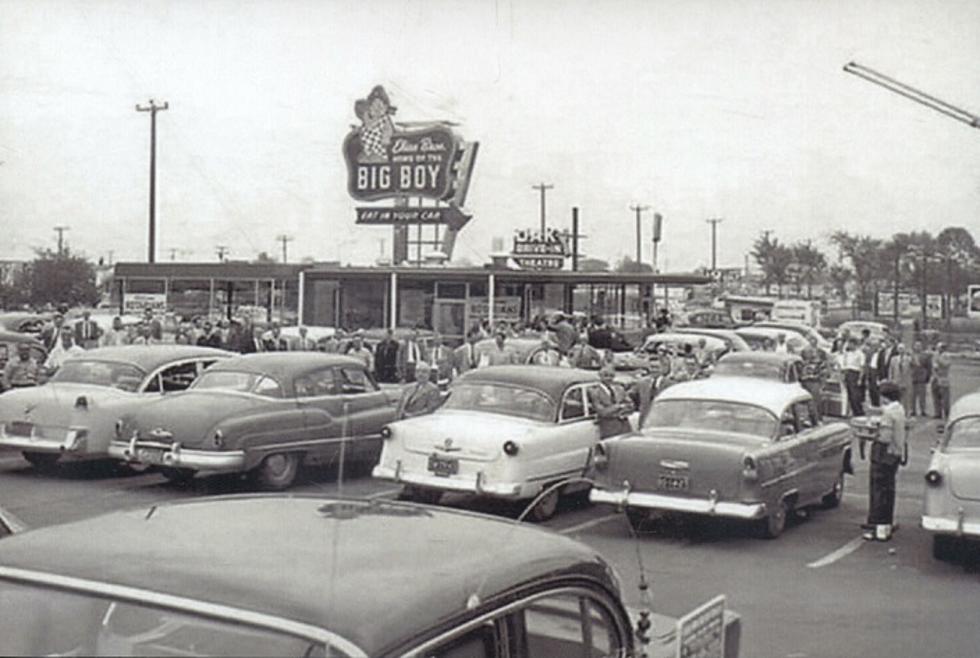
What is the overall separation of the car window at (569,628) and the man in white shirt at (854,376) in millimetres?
13602

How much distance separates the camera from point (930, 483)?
7227 millimetres

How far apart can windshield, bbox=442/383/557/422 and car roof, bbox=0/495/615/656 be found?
241 inches

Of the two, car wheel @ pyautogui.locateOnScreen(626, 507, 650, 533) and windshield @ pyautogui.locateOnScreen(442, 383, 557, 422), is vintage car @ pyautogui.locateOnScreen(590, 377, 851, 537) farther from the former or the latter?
windshield @ pyautogui.locateOnScreen(442, 383, 557, 422)

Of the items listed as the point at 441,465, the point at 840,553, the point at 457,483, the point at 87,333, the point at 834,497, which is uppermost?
the point at 87,333

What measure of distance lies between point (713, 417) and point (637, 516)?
97 centimetres

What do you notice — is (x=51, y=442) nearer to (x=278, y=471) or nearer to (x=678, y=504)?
(x=278, y=471)

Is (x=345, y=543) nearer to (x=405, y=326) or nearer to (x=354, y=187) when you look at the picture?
(x=405, y=326)

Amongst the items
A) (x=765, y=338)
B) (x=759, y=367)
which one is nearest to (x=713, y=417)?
(x=759, y=367)

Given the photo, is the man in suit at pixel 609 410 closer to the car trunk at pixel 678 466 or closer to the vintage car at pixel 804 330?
the car trunk at pixel 678 466

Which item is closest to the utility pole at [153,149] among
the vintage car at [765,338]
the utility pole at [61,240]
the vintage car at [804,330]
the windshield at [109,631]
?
the utility pole at [61,240]

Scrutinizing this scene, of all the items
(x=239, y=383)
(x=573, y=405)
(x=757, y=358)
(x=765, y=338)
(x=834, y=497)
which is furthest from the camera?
(x=765, y=338)

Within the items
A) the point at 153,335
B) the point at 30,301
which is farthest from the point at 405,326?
the point at 30,301

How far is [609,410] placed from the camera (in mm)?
9555

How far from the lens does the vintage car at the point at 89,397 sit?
9.36 m
